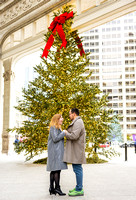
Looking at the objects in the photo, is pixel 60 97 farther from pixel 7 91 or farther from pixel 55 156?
pixel 7 91

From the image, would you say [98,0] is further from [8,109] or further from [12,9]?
[8,109]

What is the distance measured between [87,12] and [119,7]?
1.68 metres

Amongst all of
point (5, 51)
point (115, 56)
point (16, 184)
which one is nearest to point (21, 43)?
point (5, 51)

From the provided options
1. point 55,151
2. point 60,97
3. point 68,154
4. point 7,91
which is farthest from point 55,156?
point 7,91

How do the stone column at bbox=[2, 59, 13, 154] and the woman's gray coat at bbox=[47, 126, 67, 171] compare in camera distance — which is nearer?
the woman's gray coat at bbox=[47, 126, 67, 171]

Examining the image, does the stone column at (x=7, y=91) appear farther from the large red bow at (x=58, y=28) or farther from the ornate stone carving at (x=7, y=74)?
the large red bow at (x=58, y=28)

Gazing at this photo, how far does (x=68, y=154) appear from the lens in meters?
4.69

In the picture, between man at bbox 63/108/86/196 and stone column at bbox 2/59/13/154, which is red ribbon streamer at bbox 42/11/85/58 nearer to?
man at bbox 63/108/86/196

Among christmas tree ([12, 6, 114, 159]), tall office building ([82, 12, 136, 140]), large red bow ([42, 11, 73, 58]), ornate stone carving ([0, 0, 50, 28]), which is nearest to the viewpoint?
christmas tree ([12, 6, 114, 159])

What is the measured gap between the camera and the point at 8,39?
15570 millimetres

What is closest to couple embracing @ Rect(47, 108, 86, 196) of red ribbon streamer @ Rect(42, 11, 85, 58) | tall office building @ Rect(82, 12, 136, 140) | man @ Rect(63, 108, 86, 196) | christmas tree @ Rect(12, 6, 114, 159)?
man @ Rect(63, 108, 86, 196)

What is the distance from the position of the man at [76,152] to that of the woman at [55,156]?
0.13m

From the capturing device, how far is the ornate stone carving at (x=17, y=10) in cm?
1327

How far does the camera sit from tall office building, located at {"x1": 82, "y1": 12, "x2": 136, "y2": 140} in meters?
77.9
